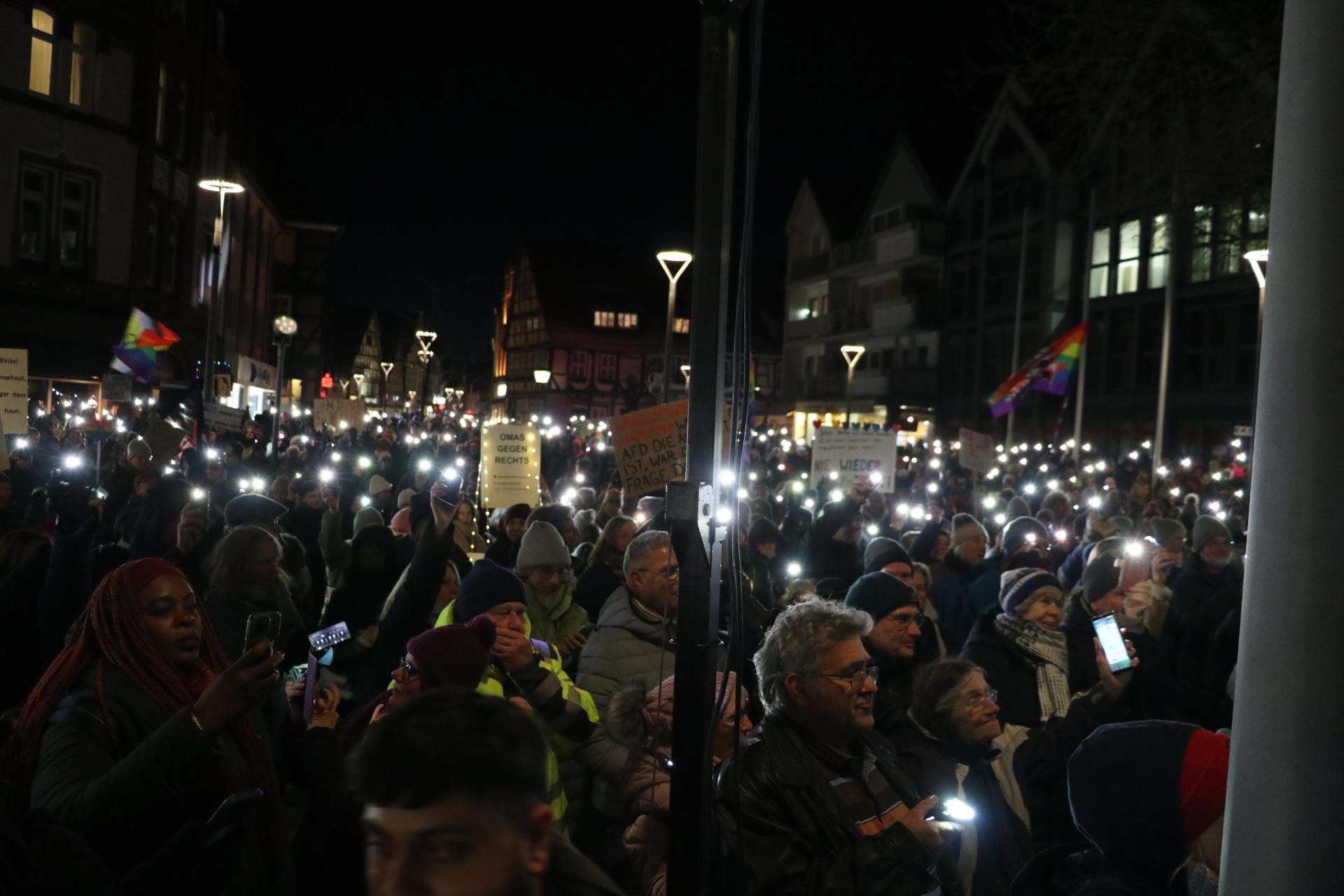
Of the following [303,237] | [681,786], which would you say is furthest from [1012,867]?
[303,237]

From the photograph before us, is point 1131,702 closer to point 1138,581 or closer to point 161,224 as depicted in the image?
point 1138,581

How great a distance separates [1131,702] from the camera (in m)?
5.58

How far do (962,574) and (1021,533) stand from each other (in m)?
1.08

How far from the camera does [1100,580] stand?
6949 mm

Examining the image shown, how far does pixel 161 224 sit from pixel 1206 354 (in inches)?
1267

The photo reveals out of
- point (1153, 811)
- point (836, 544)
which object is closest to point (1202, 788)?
point (1153, 811)

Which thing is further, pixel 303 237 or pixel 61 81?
pixel 303 237

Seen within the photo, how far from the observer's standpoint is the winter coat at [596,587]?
26.7ft

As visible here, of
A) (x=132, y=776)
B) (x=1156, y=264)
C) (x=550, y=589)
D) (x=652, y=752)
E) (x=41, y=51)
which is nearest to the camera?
(x=132, y=776)

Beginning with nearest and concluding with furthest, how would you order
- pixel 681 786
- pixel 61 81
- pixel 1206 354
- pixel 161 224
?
pixel 681 786, pixel 61 81, pixel 161 224, pixel 1206 354

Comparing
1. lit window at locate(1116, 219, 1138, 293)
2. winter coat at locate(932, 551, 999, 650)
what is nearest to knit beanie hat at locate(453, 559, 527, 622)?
winter coat at locate(932, 551, 999, 650)

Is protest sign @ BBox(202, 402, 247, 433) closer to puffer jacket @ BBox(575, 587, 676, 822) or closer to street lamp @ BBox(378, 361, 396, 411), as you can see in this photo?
puffer jacket @ BBox(575, 587, 676, 822)

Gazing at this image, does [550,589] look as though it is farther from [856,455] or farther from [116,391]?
[116,391]

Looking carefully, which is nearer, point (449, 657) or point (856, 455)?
point (449, 657)
